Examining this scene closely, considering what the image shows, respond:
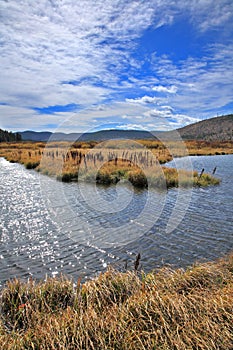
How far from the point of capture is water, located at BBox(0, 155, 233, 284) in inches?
313

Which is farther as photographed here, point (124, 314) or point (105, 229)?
point (105, 229)

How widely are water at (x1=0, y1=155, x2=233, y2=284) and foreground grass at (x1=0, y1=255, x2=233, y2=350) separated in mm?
1488

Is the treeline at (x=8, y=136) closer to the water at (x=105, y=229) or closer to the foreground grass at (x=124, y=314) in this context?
the water at (x=105, y=229)

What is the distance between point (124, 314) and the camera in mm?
4648

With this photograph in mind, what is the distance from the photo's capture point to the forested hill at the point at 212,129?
13109 centimetres

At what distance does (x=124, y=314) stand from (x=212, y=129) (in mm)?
155393

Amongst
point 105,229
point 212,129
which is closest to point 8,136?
point 212,129

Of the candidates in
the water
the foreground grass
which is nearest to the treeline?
the water

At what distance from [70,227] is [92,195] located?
17.8ft

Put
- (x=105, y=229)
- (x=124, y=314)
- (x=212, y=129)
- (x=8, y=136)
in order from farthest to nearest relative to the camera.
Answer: (x=212, y=129), (x=8, y=136), (x=105, y=229), (x=124, y=314)

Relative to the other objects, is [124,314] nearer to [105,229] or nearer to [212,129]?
[105,229]

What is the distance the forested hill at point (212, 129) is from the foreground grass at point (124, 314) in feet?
410

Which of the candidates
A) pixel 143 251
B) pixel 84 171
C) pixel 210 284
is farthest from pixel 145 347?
pixel 84 171

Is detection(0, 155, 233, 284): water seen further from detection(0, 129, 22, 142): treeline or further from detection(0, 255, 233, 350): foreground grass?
detection(0, 129, 22, 142): treeline
